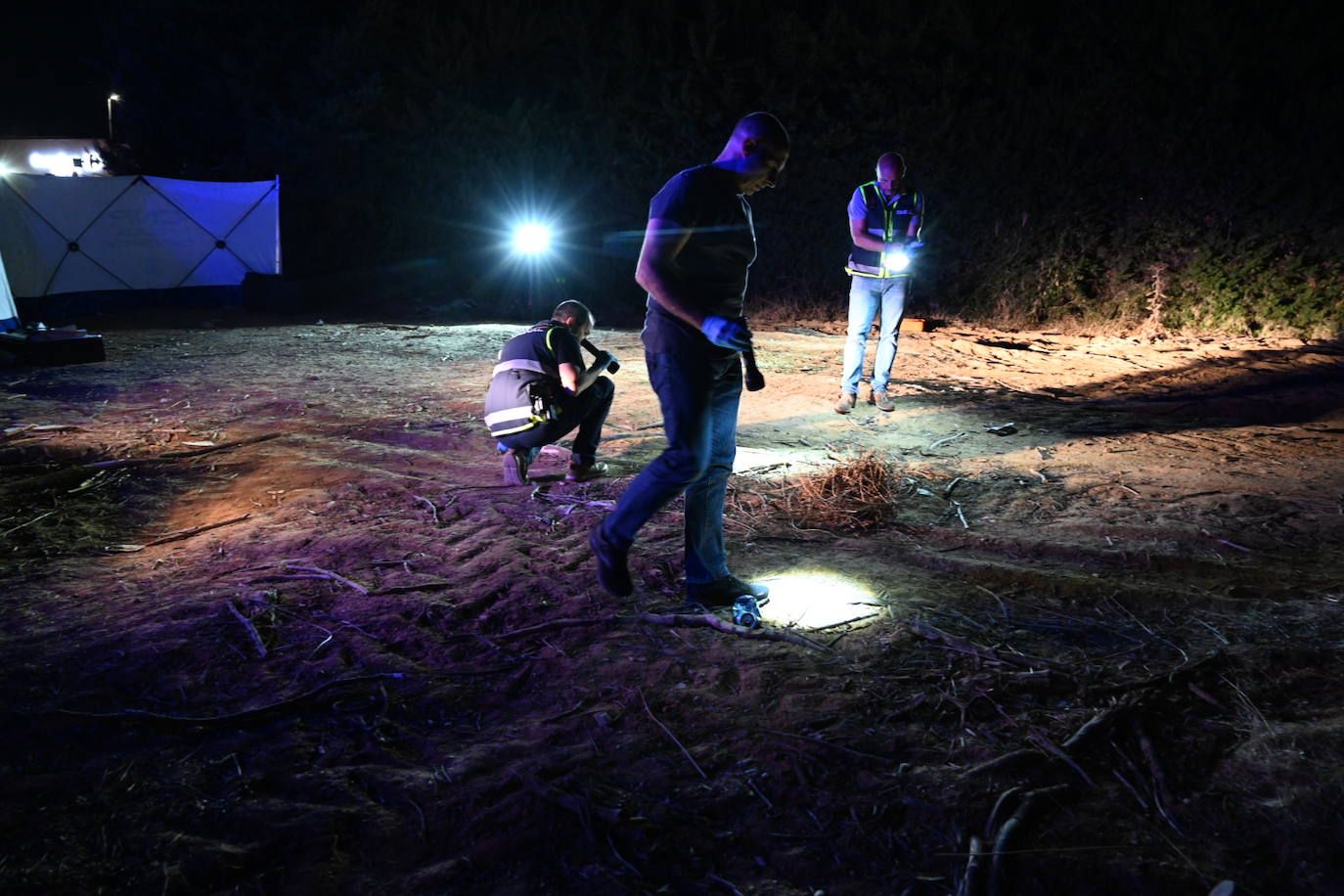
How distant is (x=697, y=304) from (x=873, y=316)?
14.4 feet

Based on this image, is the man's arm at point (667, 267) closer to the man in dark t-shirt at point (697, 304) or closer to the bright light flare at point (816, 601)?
the man in dark t-shirt at point (697, 304)

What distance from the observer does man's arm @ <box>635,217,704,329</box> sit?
315 centimetres

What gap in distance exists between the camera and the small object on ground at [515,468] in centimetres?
526

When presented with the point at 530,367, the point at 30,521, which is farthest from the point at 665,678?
the point at 30,521

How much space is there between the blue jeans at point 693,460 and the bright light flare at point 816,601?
1.00 ft

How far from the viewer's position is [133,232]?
15469mm

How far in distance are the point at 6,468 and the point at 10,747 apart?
383cm

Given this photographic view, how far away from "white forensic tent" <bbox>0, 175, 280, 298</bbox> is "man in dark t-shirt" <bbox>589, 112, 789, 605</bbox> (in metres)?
15.5

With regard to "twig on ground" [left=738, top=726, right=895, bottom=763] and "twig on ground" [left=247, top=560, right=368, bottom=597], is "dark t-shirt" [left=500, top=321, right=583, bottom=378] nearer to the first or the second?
"twig on ground" [left=247, top=560, right=368, bottom=597]

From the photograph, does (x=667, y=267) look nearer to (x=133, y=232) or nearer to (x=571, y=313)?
(x=571, y=313)

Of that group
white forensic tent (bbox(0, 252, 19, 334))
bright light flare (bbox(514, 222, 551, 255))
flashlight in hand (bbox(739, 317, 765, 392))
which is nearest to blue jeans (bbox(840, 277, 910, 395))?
flashlight in hand (bbox(739, 317, 765, 392))

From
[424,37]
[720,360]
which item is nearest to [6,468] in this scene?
[720,360]

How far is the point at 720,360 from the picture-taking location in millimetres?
3268

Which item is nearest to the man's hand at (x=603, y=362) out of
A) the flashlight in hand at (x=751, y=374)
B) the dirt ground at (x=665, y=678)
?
the dirt ground at (x=665, y=678)
